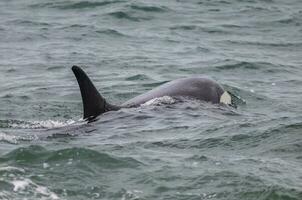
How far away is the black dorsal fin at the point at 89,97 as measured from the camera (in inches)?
511

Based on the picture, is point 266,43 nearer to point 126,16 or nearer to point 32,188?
point 126,16

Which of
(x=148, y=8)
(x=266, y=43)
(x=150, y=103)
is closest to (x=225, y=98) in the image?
(x=150, y=103)

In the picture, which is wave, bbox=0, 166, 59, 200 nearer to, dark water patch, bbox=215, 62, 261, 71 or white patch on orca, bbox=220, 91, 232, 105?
white patch on orca, bbox=220, 91, 232, 105

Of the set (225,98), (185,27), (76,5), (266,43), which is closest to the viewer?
(225,98)

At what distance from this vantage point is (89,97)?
43.0 ft

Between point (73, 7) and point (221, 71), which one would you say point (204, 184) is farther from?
point (73, 7)

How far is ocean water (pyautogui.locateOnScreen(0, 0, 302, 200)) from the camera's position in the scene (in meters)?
9.98

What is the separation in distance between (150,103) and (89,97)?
159cm

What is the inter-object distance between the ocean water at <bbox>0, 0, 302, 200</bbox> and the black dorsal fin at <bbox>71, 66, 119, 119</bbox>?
0.30 m

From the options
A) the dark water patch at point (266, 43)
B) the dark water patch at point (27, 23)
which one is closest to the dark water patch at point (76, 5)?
the dark water patch at point (27, 23)

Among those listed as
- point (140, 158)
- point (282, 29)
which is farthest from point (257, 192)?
point (282, 29)

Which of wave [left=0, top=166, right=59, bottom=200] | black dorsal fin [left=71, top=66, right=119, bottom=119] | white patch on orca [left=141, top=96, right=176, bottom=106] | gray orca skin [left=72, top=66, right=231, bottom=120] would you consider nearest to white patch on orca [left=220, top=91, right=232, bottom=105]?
gray orca skin [left=72, top=66, right=231, bottom=120]

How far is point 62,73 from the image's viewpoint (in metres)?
19.8

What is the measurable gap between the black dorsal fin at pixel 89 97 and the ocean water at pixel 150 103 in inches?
11.7
